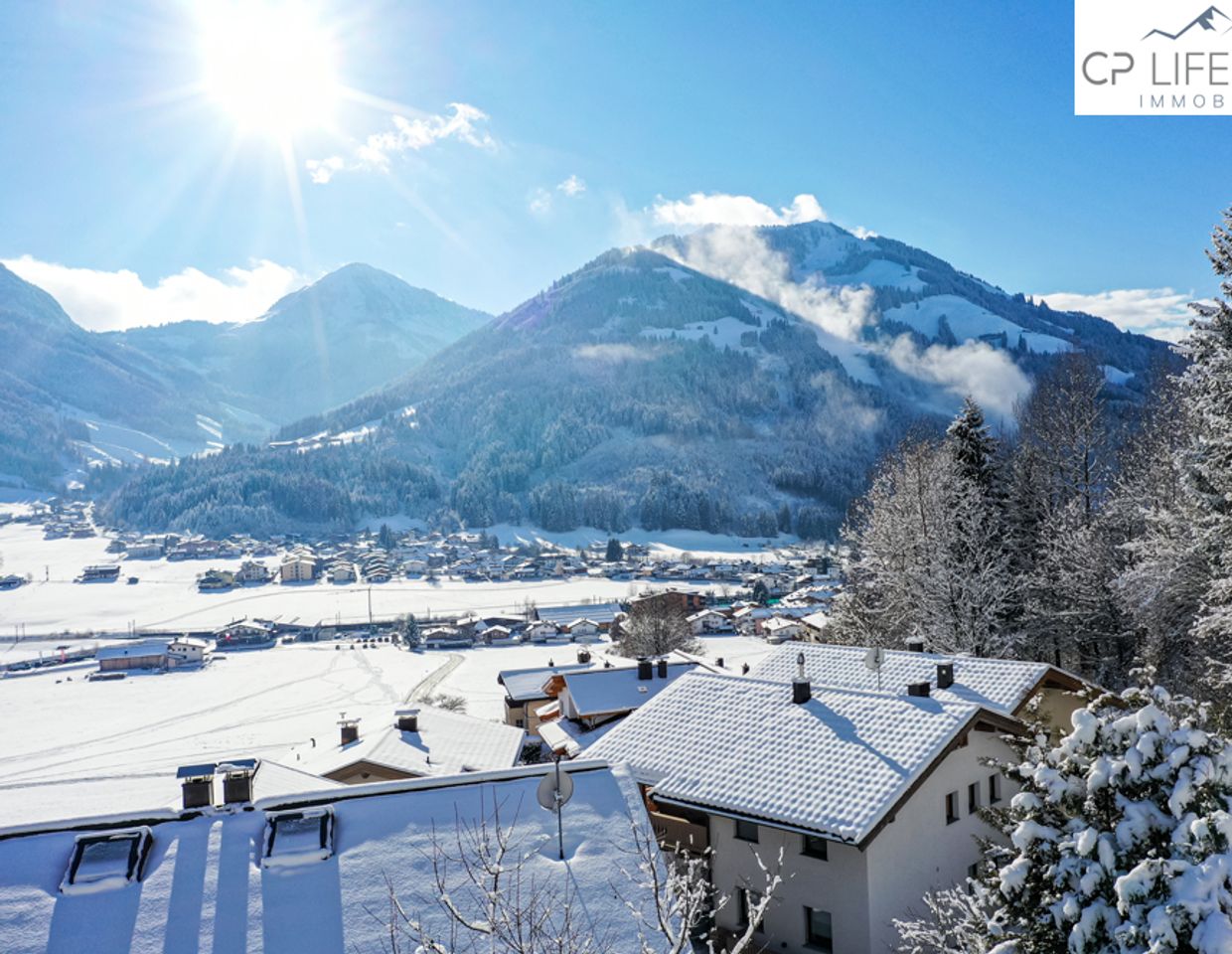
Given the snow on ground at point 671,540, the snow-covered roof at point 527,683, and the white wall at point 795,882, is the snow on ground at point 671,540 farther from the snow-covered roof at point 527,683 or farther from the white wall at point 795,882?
the white wall at point 795,882

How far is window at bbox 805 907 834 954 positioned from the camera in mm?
12406

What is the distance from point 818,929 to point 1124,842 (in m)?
7.79

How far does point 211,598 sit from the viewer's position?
129 m

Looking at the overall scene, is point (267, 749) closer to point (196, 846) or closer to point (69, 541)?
point (196, 846)

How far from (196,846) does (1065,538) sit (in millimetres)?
26445

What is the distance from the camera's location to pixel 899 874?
12.6m

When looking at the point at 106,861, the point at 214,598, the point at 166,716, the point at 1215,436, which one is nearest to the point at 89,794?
the point at 166,716

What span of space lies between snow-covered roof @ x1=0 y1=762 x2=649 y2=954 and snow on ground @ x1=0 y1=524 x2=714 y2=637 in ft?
342

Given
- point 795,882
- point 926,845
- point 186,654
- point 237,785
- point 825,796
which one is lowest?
point 186,654

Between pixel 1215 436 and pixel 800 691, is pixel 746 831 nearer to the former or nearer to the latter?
pixel 800 691

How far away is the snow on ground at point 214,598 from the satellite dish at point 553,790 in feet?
343

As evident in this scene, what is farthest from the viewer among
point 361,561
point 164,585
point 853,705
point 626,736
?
point 361,561

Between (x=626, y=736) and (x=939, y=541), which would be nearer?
(x=626, y=736)

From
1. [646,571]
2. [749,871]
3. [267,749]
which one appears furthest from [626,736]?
[646,571]
